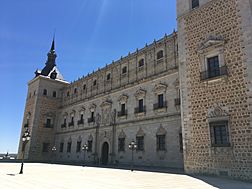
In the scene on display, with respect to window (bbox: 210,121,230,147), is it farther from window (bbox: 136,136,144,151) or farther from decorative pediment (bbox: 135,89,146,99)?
decorative pediment (bbox: 135,89,146,99)

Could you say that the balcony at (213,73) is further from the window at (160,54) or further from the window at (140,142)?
the window at (140,142)

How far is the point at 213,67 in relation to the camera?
49.2 ft

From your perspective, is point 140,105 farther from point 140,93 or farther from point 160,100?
point 160,100

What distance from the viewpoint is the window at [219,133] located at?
13.4 meters

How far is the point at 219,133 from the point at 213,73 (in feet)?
12.8

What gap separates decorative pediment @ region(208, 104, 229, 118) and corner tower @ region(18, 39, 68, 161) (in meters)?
29.4

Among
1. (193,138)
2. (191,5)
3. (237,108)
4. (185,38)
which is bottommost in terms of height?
(193,138)

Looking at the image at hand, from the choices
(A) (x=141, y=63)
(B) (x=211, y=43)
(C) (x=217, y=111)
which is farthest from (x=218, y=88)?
(A) (x=141, y=63)

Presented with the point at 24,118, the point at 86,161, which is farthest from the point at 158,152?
the point at 24,118

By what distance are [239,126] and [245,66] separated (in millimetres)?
3479

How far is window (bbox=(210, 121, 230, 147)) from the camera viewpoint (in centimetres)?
1341

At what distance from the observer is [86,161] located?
29000mm

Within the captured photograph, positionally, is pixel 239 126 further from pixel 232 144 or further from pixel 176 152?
pixel 176 152

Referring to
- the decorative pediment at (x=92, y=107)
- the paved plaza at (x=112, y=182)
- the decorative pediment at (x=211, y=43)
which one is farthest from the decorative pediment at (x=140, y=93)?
the paved plaza at (x=112, y=182)
